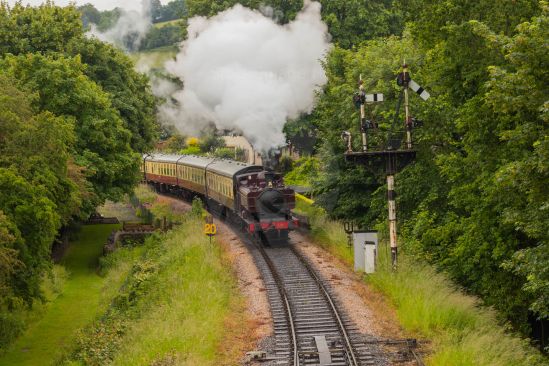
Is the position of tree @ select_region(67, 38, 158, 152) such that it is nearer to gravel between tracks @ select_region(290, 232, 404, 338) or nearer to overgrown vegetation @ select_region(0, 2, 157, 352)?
overgrown vegetation @ select_region(0, 2, 157, 352)

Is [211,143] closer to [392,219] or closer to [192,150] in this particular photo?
[192,150]

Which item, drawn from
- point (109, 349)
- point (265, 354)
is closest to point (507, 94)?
point (265, 354)

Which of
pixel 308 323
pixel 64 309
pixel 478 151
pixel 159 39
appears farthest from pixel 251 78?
pixel 159 39

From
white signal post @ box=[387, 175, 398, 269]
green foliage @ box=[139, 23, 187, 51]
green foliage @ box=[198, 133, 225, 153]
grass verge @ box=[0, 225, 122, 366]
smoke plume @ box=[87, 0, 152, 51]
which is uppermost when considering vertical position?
smoke plume @ box=[87, 0, 152, 51]

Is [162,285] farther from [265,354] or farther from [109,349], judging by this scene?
[265,354]

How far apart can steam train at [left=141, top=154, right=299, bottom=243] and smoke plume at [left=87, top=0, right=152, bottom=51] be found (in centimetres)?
9497

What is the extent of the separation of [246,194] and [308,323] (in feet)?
35.3

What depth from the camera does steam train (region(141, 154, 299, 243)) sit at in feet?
92.1

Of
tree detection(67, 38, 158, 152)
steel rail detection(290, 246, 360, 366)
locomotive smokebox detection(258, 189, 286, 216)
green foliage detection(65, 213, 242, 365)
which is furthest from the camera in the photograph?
tree detection(67, 38, 158, 152)

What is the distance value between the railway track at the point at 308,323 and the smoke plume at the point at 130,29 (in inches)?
4425

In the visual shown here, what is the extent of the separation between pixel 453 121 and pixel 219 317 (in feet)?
33.0

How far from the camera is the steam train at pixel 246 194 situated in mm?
28062

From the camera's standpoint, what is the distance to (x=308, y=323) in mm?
18312

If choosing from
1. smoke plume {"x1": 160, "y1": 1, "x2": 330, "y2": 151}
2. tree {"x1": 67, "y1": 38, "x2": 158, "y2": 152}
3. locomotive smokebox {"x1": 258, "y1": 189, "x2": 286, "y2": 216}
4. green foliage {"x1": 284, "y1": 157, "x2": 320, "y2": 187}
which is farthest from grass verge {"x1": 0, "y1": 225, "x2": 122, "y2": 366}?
green foliage {"x1": 284, "y1": 157, "x2": 320, "y2": 187}
